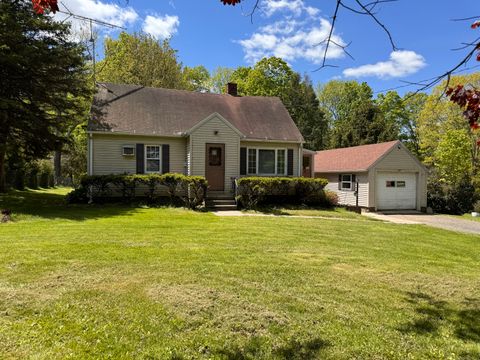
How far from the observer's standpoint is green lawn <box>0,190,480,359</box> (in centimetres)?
331

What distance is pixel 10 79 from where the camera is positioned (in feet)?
44.1

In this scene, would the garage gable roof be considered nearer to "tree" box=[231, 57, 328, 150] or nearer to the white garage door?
the white garage door

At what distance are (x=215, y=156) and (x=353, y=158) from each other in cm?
982

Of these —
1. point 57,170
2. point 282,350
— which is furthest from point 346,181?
point 57,170

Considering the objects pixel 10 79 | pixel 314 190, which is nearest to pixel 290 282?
pixel 314 190

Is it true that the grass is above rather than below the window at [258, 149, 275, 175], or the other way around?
below

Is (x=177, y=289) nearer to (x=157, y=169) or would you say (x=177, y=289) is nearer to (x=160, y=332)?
(x=160, y=332)

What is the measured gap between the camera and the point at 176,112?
17.9 meters

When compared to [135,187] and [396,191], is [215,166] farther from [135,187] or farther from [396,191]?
[396,191]

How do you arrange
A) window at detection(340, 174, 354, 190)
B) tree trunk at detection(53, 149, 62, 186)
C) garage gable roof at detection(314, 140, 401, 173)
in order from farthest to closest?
tree trunk at detection(53, 149, 62, 186) < window at detection(340, 174, 354, 190) < garage gable roof at detection(314, 140, 401, 173)

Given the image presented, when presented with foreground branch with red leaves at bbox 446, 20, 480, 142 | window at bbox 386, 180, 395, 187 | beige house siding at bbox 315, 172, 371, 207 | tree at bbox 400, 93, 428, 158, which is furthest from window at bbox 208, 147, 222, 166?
tree at bbox 400, 93, 428, 158

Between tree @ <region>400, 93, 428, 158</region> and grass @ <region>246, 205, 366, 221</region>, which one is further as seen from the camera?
tree @ <region>400, 93, 428, 158</region>

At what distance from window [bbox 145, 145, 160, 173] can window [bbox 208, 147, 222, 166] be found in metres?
2.36

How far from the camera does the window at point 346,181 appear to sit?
21.0m
